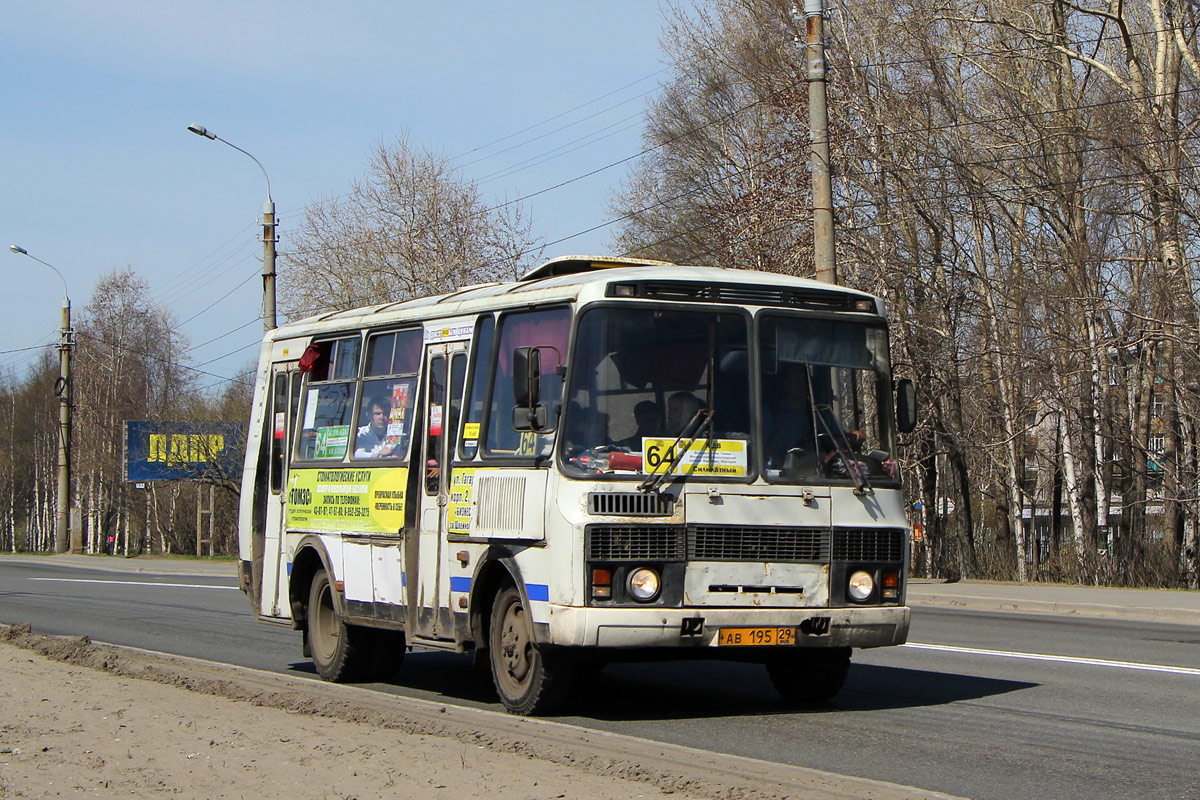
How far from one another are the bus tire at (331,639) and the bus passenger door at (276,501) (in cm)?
50

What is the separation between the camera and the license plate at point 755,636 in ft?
29.8

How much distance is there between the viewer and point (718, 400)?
30.7ft

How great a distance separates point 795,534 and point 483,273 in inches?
1407

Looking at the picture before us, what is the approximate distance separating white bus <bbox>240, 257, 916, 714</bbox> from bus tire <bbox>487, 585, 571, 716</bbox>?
2cm

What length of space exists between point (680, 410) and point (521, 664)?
1973 millimetres

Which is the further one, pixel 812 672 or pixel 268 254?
pixel 268 254

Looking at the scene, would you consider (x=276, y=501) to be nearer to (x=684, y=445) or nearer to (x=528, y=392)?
(x=528, y=392)

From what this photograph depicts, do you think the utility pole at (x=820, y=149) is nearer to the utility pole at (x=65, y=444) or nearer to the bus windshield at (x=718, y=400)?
the bus windshield at (x=718, y=400)

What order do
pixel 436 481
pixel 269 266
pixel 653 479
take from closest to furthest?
pixel 653 479 < pixel 436 481 < pixel 269 266

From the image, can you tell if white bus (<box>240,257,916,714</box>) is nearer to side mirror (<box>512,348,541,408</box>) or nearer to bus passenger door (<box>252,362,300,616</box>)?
side mirror (<box>512,348,541,408</box>)

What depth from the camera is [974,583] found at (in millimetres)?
25234

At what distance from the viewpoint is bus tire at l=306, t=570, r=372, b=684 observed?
39.8 ft

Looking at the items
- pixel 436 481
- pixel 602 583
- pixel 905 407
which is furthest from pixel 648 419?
pixel 436 481

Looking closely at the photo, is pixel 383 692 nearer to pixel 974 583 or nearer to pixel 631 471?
pixel 631 471
